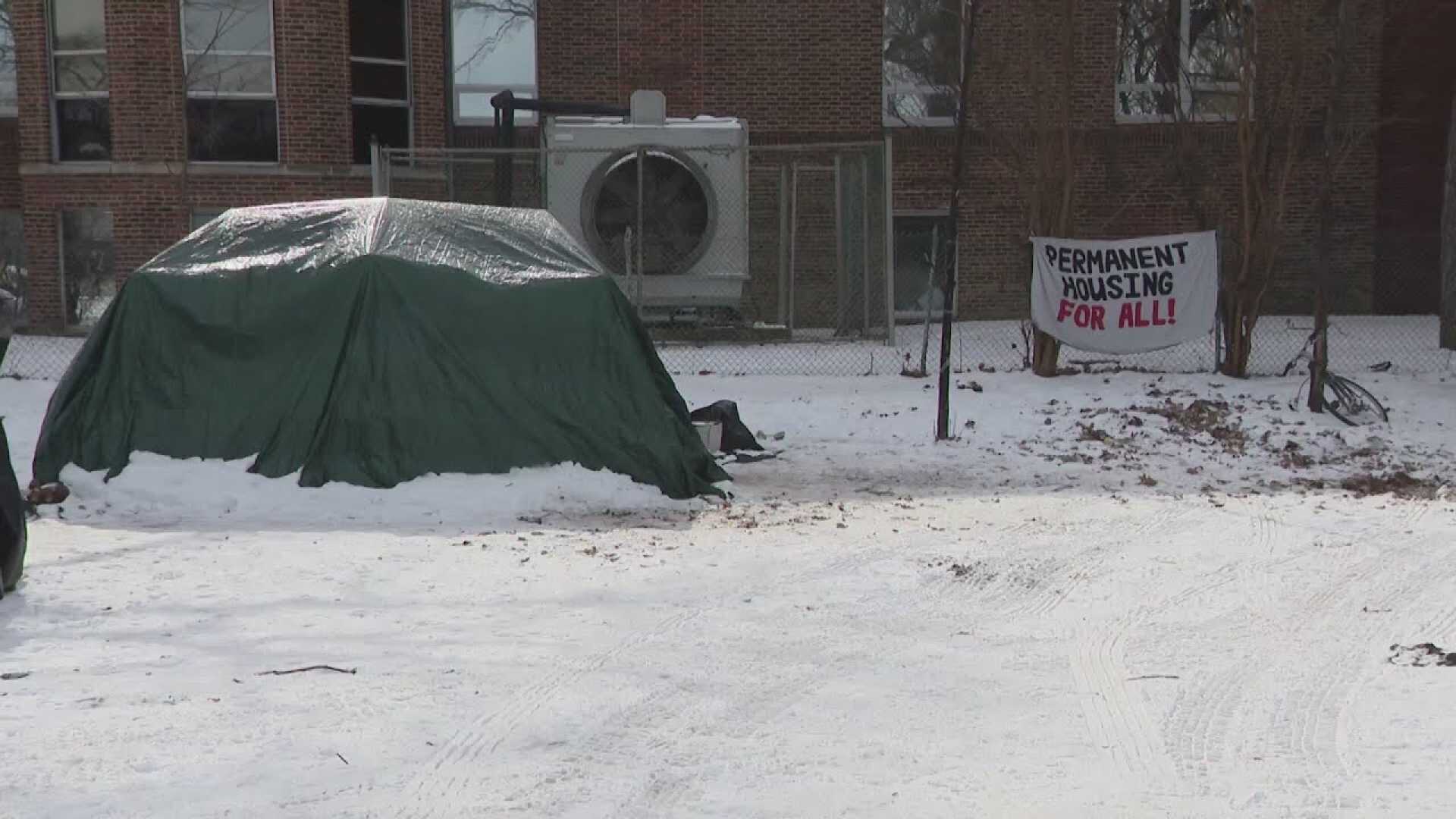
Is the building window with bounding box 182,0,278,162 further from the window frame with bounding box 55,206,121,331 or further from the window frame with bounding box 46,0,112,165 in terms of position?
the window frame with bounding box 55,206,121,331

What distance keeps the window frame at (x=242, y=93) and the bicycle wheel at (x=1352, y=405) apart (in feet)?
42.3

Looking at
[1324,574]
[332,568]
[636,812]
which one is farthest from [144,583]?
[1324,574]

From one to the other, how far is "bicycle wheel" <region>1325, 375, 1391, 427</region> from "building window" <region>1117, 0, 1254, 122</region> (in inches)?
326

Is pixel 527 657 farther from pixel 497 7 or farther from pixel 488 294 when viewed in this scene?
pixel 497 7

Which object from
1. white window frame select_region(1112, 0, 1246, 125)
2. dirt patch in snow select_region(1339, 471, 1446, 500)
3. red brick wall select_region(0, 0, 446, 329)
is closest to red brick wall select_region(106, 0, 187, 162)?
red brick wall select_region(0, 0, 446, 329)

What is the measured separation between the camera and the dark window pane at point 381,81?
2056 centimetres

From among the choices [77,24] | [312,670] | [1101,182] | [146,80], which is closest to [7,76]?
[77,24]

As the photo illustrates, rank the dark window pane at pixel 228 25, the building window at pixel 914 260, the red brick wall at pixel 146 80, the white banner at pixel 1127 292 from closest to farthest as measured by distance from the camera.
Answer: the white banner at pixel 1127 292
the red brick wall at pixel 146 80
the dark window pane at pixel 228 25
the building window at pixel 914 260

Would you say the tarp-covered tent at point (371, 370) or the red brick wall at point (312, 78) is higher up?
the red brick wall at point (312, 78)

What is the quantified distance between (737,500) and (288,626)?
4.03 metres

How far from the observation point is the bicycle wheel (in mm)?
13180

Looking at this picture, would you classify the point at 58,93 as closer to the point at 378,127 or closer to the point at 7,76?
the point at 7,76

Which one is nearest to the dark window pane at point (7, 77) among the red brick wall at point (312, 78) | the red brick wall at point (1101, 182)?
the red brick wall at point (312, 78)

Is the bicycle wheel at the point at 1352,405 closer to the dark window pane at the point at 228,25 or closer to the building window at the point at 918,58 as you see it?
the building window at the point at 918,58
